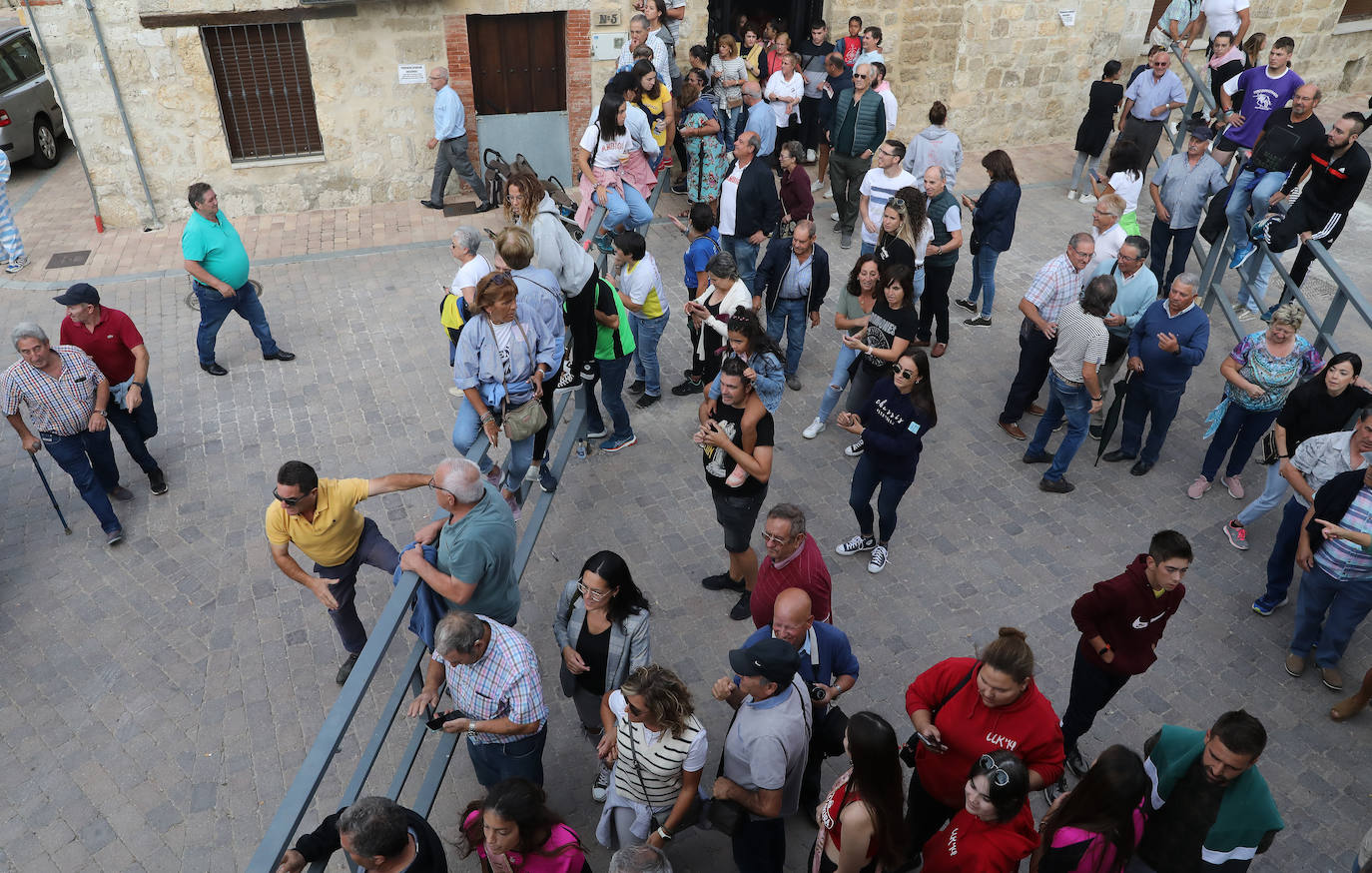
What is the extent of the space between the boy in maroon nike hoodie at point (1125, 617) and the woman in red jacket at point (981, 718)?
0.91 metres

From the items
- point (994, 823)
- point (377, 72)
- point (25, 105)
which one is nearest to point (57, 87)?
point (377, 72)

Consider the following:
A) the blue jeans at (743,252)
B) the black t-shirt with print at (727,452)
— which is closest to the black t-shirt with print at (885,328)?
the black t-shirt with print at (727,452)

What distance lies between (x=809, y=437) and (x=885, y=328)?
128 centimetres

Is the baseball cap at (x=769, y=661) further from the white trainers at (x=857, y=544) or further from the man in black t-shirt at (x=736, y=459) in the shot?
the white trainers at (x=857, y=544)

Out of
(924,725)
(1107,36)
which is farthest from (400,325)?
(1107,36)

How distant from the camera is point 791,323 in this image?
8.31 metres

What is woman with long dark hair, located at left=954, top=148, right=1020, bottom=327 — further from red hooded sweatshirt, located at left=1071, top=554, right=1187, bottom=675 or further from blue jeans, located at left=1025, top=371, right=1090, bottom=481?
red hooded sweatshirt, located at left=1071, top=554, right=1187, bottom=675

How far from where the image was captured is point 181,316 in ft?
32.3

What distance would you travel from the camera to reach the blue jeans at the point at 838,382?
301 inches

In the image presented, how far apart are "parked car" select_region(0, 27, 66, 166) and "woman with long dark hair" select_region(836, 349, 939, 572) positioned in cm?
1351

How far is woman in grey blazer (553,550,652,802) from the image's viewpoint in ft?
14.1

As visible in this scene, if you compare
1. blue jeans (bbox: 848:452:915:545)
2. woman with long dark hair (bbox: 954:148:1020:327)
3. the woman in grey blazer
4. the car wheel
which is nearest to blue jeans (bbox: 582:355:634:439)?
blue jeans (bbox: 848:452:915:545)

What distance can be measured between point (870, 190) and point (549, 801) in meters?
6.43

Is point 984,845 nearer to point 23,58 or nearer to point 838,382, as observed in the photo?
point 838,382
